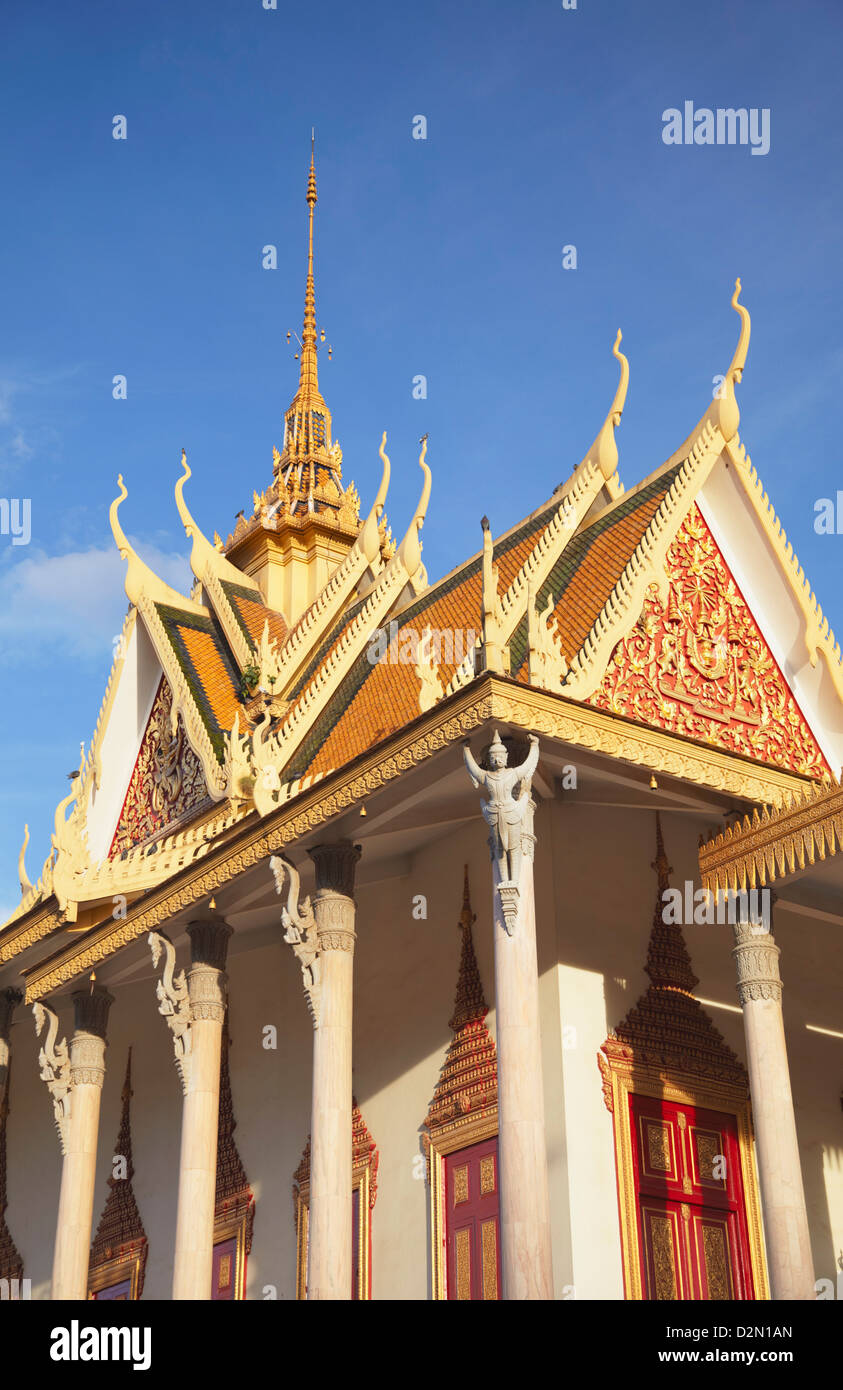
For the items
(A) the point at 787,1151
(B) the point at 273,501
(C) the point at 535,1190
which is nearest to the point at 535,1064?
(C) the point at 535,1190

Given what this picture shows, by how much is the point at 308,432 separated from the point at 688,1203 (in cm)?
1319

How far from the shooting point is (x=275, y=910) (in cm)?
1396

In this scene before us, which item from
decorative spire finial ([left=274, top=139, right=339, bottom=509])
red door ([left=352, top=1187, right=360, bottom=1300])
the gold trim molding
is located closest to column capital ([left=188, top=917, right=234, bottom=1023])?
the gold trim molding

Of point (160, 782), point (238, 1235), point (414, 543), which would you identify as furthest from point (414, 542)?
point (238, 1235)

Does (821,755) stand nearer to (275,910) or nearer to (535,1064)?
(535,1064)

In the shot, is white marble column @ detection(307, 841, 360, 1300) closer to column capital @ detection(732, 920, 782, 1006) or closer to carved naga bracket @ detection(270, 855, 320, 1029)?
carved naga bracket @ detection(270, 855, 320, 1029)

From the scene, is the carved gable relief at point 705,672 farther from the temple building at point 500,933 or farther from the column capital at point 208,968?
the column capital at point 208,968

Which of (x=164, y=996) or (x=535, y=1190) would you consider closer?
(x=535, y=1190)

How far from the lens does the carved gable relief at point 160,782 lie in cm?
1510

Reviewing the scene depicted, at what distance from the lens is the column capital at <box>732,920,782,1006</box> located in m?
10.9

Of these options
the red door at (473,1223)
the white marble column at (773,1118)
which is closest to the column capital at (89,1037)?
the red door at (473,1223)

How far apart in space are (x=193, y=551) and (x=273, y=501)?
144 inches

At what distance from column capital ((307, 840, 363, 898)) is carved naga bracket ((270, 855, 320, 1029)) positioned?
0.18m

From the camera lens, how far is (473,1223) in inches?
464
